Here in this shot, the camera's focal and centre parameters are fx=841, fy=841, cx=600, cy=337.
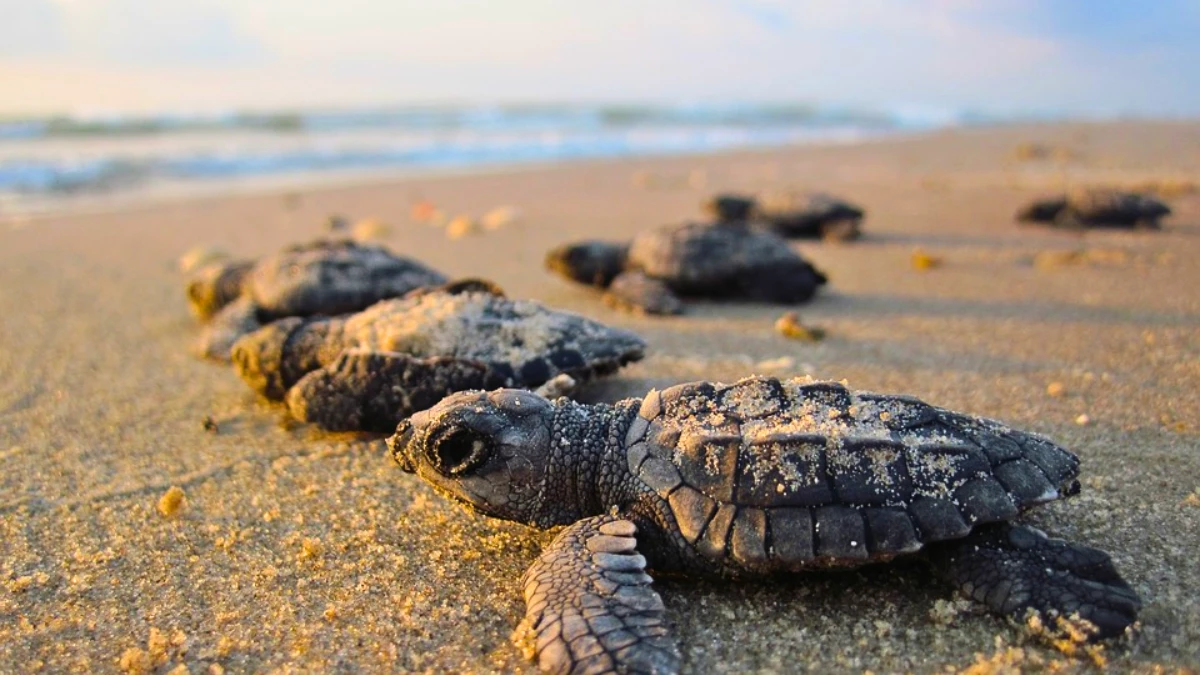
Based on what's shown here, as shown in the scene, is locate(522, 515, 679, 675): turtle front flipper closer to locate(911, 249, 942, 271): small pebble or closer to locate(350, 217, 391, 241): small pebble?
locate(911, 249, 942, 271): small pebble

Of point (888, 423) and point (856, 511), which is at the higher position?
point (888, 423)

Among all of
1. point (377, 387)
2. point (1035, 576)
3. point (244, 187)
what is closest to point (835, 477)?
point (1035, 576)

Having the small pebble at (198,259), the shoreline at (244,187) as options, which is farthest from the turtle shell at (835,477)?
the shoreline at (244,187)

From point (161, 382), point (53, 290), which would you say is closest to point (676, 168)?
point (53, 290)

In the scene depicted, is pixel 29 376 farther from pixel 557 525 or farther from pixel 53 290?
pixel 557 525

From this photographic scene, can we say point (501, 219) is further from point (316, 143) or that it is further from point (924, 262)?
point (316, 143)

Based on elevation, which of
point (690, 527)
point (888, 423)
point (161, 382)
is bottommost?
point (161, 382)
